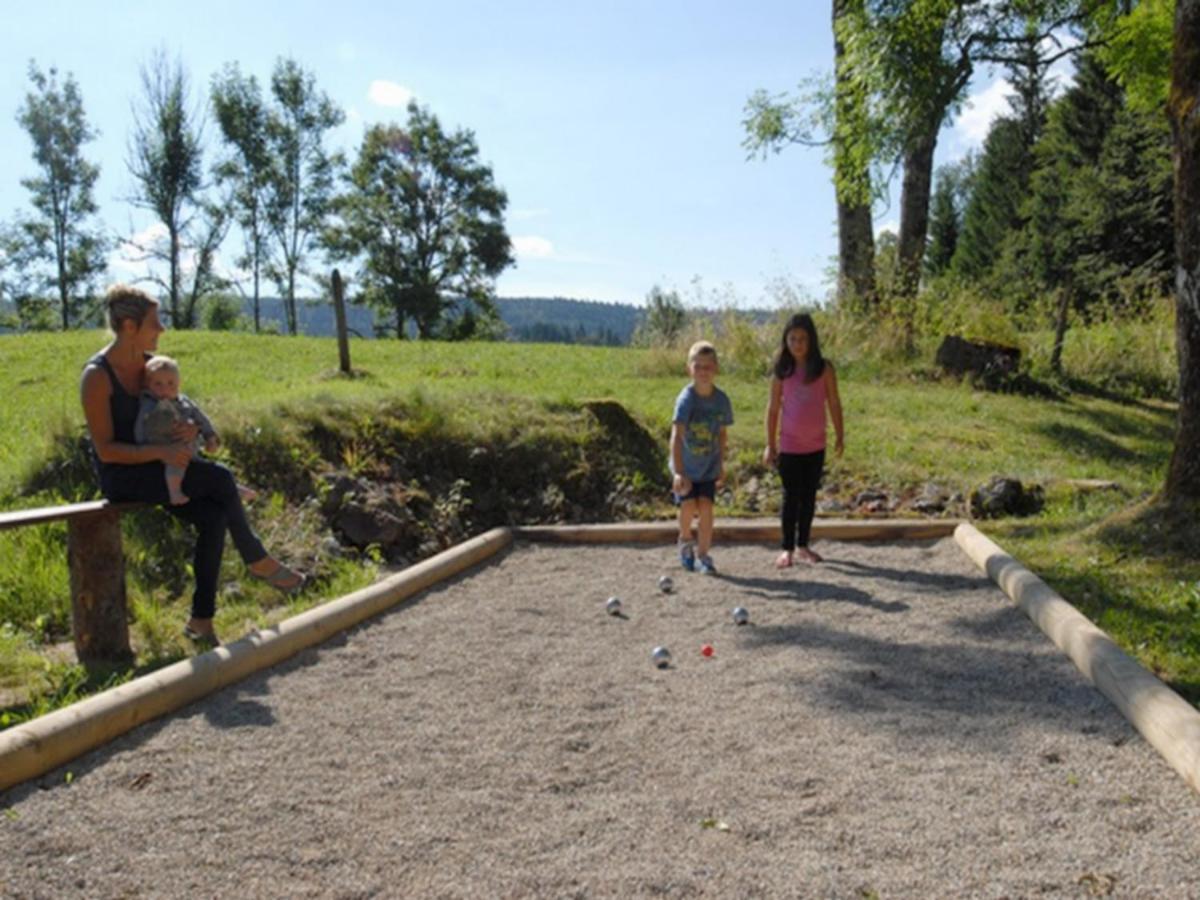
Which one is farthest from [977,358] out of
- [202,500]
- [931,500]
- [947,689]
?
[202,500]

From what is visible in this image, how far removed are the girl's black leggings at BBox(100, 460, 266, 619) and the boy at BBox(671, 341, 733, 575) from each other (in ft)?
8.95

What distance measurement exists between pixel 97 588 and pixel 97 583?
24 millimetres

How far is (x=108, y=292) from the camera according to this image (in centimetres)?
473

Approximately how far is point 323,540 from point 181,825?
13.9 ft

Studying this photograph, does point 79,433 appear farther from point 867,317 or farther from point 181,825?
point 867,317

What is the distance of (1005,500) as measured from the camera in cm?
836

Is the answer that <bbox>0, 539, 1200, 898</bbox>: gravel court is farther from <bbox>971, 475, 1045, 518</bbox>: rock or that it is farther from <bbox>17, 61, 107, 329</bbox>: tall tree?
<bbox>17, 61, 107, 329</bbox>: tall tree

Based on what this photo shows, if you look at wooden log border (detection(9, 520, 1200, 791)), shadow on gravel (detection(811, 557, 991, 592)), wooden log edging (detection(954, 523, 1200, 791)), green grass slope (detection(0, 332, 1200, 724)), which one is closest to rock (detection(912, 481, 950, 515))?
green grass slope (detection(0, 332, 1200, 724))

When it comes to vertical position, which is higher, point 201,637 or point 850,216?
point 850,216

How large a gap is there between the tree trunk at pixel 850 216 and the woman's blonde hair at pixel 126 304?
37.0 ft

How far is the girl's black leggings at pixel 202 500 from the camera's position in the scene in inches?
192

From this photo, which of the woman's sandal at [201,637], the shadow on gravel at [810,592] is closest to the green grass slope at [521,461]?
the woman's sandal at [201,637]

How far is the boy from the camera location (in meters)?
6.50

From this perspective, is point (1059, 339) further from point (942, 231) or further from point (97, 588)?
point (942, 231)
